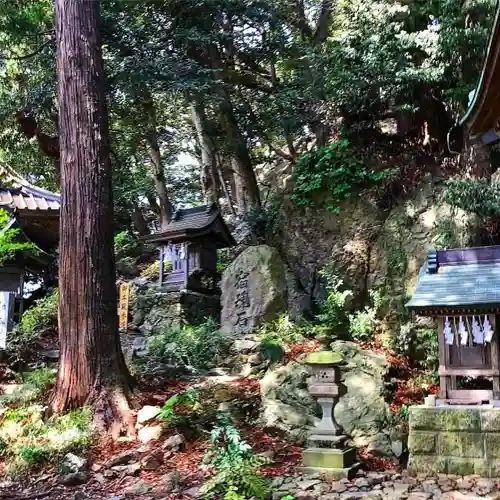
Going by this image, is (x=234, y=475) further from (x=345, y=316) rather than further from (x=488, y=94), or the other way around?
(x=345, y=316)

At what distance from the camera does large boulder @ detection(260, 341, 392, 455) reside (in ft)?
25.8

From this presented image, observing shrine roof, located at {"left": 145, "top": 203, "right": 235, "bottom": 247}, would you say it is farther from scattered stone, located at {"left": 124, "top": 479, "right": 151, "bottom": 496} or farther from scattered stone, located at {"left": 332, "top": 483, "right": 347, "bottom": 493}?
scattered stone, located at {"left": 332, "top": 483, "right": 347, "bottom": 493}

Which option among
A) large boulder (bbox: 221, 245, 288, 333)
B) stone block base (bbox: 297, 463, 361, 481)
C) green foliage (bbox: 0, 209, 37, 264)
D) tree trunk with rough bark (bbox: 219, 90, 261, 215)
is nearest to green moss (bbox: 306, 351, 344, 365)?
stone block base (bbox: 297, 463, 361, 481)

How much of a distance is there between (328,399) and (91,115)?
17.3 feet

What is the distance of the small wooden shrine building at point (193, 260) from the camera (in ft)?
50.8

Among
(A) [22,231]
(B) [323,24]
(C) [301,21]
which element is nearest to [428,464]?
(A) [22,231]

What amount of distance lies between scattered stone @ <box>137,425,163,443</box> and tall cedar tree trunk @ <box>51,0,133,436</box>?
275mm

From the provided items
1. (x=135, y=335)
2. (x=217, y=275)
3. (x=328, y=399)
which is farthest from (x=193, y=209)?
(x=328, y=399)

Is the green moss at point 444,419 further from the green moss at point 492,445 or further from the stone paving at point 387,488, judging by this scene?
the stone paving at point 387,488

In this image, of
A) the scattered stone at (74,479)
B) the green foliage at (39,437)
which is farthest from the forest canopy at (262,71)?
the scattered stone at (74,479)

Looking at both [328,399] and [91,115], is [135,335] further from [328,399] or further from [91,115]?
[328,399]

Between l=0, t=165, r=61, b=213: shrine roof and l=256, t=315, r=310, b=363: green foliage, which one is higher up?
l=0, t=165, r=61, b=213: shrine roof

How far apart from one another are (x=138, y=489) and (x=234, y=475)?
1.07 meters

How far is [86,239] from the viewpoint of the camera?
25.5ft
